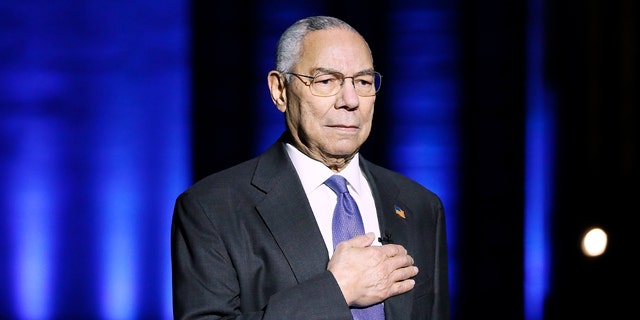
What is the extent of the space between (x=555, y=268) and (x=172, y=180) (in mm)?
1890

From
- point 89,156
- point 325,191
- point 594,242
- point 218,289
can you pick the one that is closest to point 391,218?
point 325,191

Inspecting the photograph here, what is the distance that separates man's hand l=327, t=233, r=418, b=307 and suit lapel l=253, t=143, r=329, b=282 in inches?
1.9

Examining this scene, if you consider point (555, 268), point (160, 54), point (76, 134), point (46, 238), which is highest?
point (160, 54)

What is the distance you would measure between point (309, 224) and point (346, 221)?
0.08 metres

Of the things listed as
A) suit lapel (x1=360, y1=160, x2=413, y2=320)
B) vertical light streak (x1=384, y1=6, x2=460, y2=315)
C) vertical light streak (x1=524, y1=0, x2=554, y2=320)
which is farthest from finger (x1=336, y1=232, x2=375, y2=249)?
vertical light streak (x1=524, y1=0, x2=554, y2=320)

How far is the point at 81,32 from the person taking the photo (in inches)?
173

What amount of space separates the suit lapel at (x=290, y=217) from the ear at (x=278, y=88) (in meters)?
0.11

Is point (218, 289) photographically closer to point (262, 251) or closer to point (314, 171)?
point (262, 251)

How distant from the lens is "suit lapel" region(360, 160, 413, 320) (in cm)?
185

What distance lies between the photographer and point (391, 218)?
75.9 inches

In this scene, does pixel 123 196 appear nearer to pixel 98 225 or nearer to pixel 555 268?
pixel 98 225

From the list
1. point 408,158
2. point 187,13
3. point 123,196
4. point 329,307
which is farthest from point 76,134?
point 329,307

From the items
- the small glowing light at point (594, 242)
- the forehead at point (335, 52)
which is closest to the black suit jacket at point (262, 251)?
the forehead at point (335, 52)

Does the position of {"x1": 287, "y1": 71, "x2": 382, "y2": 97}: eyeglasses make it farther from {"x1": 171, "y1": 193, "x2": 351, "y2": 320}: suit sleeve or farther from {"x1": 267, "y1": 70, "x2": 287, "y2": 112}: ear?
{"x1": 171, "y1": 193, "x2": 351, "y2": 320}: suit sleeve
